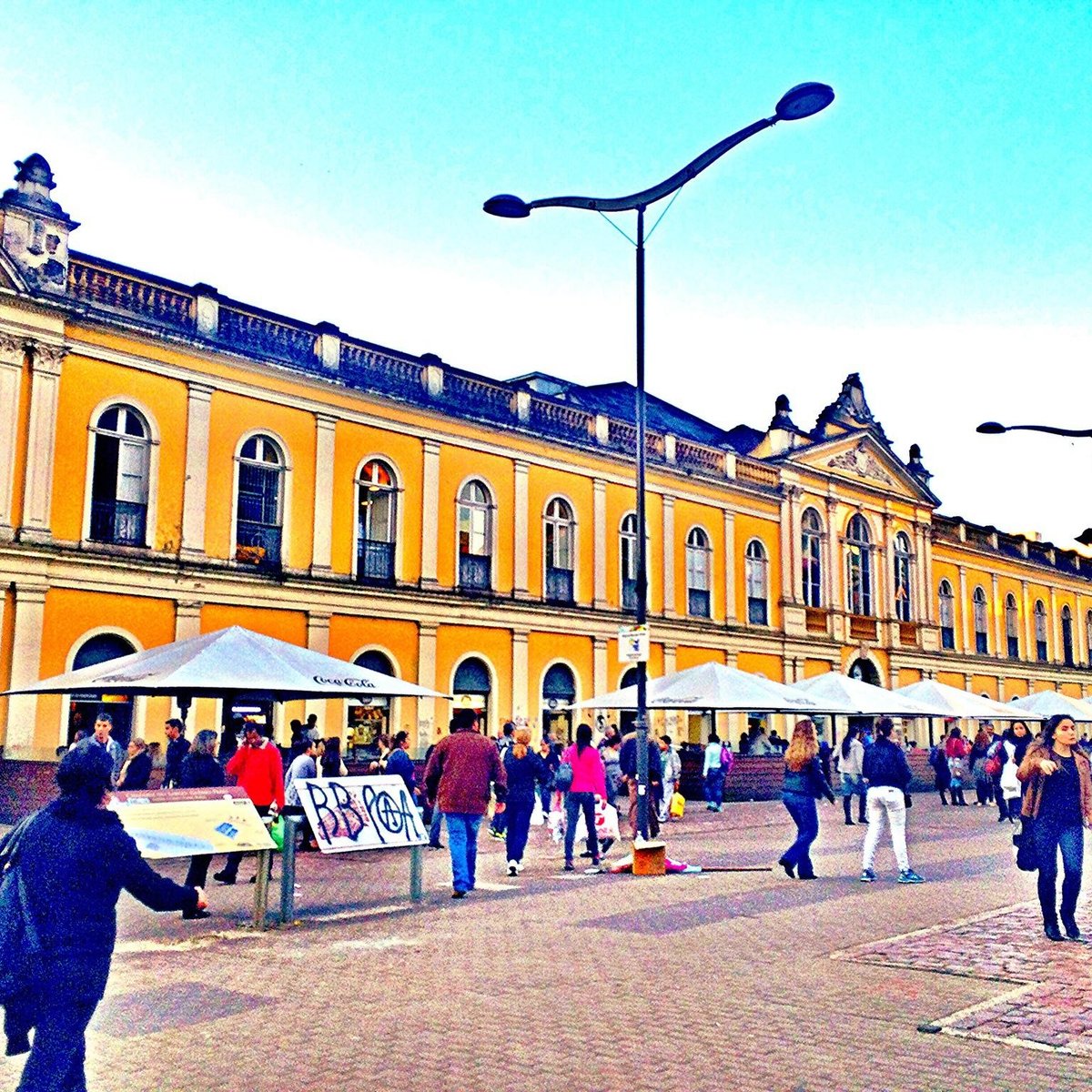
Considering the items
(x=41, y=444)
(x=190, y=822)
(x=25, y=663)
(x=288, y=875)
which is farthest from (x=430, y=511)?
(x=190, y=822)

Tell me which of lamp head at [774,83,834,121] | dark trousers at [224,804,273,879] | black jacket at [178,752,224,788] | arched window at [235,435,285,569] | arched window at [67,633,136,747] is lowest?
dark trousers at [224,804,273,879]

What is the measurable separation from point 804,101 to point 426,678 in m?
18.1

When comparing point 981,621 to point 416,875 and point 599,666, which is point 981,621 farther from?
point 416,875

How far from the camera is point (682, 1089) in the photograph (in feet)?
18.7

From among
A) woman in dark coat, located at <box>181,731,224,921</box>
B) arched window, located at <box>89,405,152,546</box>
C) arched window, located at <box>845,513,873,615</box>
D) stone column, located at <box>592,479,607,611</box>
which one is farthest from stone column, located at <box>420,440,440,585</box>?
arched window, located at <box>845,513,873,615</box>

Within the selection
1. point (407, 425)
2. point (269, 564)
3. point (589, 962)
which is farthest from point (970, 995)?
point (407, 425)

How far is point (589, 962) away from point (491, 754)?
383 cm

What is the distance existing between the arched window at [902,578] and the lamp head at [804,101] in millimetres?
34713

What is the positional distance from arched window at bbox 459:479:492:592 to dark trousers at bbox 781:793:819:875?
54.9 ft

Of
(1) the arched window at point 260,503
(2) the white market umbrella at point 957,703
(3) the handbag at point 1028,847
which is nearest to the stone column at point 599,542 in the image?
(2) the white market umbrella at point 957,703

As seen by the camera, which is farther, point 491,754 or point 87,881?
point 491,754

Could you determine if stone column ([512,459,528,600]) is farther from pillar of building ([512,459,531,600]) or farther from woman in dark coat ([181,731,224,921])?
woman in dark coat ([181,731,224,921])

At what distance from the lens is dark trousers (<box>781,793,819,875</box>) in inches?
526

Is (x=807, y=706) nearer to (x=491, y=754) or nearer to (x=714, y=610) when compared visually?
(x=491, y=754)
